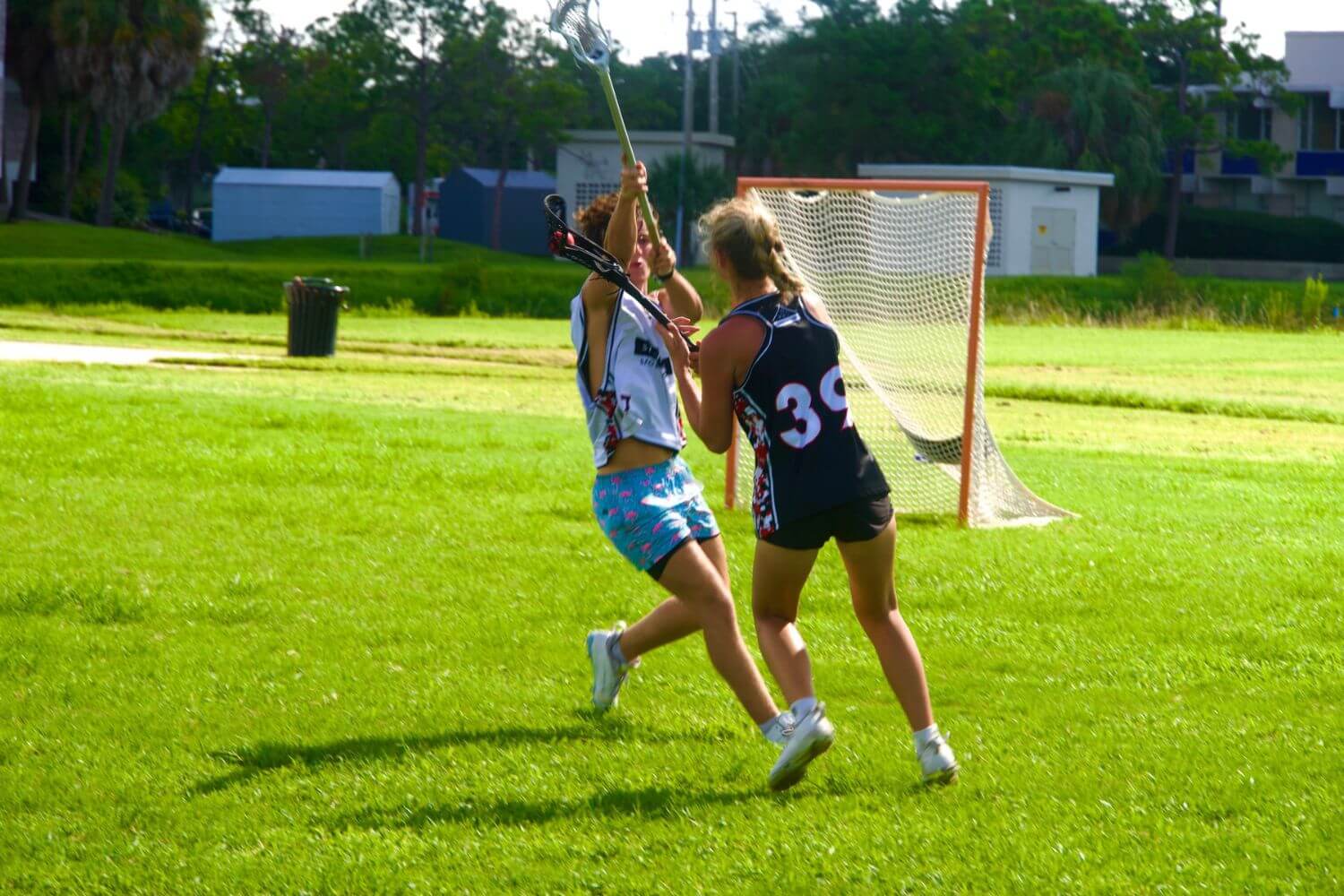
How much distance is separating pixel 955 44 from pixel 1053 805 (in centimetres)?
6573

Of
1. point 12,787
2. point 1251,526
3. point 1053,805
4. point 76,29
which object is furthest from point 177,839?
point 76,29

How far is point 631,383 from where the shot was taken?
16.5 ft

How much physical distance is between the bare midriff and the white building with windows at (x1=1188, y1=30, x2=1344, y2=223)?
71855mm

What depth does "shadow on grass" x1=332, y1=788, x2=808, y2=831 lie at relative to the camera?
14.7 feet

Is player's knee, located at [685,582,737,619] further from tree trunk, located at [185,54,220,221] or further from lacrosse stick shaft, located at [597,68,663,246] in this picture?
tree trunk, located at [185,54,220,221]

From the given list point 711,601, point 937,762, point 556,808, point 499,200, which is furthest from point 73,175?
point 937,762

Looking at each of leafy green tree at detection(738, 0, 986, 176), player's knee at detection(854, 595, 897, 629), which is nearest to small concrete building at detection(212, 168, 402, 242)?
leafy green tree at detection(738, 0, 986, 176)

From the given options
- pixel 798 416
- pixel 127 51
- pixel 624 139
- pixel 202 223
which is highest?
pixel 127 51

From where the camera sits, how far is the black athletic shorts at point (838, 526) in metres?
4.59

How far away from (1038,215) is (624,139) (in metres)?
54.0

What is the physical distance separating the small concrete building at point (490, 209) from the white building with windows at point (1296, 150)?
29334mm

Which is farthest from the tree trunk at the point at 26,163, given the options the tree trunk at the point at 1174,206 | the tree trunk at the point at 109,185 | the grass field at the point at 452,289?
the tree trunk at the point at 1174,206

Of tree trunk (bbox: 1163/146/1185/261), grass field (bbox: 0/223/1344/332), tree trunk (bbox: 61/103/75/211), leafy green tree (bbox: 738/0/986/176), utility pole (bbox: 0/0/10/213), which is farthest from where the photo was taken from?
leafy green tree (bbox: 738/0/986/176)

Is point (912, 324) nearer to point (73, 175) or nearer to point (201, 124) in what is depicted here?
point (73, 175)
